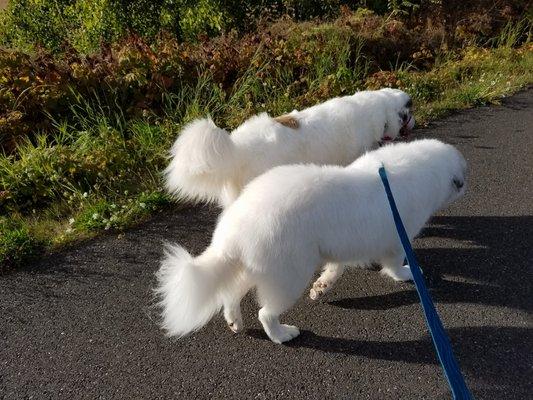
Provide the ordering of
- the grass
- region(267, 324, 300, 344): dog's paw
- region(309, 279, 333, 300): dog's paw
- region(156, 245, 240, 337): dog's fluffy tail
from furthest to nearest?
the grass < region(309, 279, 333, 300): dog's paw < region(267, 324, 300, 344): dog's paw < region(156, 245, 240, 337): dog's fluffy tail

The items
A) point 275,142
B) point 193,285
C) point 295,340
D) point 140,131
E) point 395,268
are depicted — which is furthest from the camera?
point 140,131

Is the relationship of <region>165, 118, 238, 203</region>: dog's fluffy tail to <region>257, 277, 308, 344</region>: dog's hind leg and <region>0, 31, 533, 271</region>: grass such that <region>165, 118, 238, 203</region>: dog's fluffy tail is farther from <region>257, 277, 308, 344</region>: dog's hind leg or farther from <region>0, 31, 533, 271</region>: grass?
<region>257, 277, 308, 344</region>: dog's hind leg

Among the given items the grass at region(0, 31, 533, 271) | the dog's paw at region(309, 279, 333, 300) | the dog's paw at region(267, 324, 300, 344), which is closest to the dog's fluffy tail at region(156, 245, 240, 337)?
the dog's paw at region(267, 324, 300, 344)

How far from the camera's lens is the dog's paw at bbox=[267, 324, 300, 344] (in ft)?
9.22

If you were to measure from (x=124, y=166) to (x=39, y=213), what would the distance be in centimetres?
97

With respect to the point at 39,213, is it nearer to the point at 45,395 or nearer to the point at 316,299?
the point at 45,395

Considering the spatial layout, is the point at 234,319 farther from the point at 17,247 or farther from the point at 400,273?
the point at 17,247

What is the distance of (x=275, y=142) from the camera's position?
140 inches

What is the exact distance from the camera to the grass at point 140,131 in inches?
163

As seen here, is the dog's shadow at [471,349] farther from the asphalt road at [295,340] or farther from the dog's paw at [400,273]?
the dog's paw at [400,273]

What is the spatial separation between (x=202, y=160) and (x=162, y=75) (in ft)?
10.0

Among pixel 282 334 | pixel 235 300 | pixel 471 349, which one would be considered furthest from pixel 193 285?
pixel 471 349

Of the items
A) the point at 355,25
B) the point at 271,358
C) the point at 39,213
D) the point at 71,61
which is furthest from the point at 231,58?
the point at 271,358

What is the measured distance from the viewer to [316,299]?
320 centimetres
